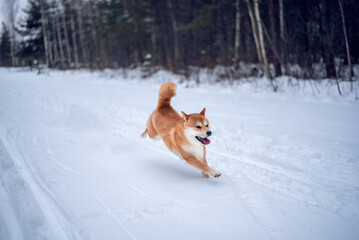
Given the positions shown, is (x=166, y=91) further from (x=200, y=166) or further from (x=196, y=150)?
(x=200, y=166)

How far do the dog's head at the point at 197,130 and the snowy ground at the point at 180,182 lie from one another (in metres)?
0.53

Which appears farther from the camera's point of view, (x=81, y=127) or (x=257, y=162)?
(x=81, y=127)

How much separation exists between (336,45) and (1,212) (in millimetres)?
8993

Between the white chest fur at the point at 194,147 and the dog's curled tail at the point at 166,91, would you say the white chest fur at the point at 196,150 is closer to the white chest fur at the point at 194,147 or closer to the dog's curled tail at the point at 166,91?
the white chest fur at the point at 194,147

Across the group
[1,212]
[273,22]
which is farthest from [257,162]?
[273,22]

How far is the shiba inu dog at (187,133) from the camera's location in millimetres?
2533

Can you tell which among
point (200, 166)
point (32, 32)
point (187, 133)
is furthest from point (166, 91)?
point (32, 32)

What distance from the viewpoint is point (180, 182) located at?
2672 millimetres

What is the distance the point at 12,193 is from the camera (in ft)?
7.52

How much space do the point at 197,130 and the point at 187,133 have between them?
18cm

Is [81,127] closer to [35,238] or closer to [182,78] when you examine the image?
[35,238]

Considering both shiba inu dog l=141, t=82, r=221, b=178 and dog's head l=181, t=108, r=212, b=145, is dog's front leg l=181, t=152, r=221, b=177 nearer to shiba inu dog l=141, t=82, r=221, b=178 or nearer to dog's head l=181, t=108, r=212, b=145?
shiba inu dog l=141, t=82, r=221, b=178

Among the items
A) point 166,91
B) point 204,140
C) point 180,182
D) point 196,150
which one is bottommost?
point 180,182

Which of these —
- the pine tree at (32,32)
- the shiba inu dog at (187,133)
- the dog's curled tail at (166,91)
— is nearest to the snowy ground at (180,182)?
the shiba inu dog at (187,133)
